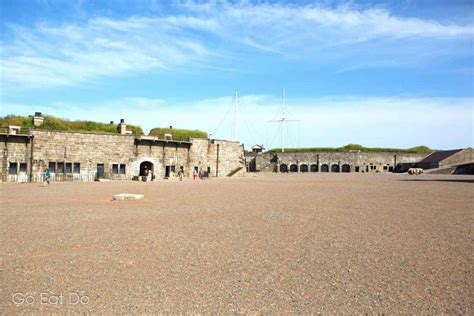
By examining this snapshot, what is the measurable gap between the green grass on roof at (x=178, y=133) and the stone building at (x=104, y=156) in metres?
1.04

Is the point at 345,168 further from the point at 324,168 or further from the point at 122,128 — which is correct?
the point at 122,128

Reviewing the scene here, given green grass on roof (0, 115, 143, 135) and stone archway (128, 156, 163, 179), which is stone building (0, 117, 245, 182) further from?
green grass on roof (0, 115, 143, 135)

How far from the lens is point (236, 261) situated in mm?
6555

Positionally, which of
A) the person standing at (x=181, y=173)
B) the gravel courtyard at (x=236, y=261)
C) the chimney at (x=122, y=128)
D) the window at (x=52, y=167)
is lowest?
the gravel courtyard at (x=236, y=261)

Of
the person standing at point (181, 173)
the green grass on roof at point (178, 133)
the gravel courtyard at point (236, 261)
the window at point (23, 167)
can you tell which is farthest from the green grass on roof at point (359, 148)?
the gravel courtyard at point (236, 261)

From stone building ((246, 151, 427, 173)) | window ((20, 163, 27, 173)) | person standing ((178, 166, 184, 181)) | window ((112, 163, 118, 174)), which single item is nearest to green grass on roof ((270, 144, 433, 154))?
stone building ((246, 151, 427, 173))

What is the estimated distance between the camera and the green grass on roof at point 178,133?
120ft

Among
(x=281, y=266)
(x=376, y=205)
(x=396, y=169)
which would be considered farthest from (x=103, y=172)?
(x=396, y=169)

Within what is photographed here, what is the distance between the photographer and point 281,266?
247 inches

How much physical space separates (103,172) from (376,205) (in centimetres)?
2253

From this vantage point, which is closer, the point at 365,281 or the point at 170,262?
the point at 365,281

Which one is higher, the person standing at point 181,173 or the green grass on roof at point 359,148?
the green grass on roof at point 359,148

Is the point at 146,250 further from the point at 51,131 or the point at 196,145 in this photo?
the point at 196,145

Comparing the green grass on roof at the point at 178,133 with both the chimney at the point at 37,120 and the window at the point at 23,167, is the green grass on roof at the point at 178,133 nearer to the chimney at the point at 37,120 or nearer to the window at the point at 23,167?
the chimney at the point at 37,120
